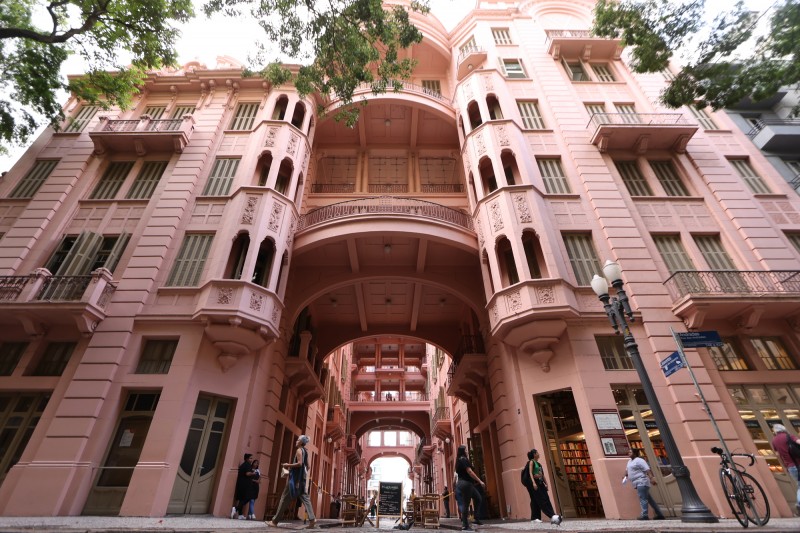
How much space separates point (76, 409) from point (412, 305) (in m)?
13.8

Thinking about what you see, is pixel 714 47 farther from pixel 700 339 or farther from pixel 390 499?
pixel 390 499

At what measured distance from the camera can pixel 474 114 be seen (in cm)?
1884

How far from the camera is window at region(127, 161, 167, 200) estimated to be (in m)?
15.7

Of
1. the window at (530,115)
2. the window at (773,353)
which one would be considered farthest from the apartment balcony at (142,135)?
the window at (773,353)

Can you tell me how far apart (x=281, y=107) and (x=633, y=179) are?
16.3m

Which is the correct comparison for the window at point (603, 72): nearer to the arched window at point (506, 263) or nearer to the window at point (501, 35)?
the window at point (501, 35)

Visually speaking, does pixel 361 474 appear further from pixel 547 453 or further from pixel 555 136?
pixel 555 136

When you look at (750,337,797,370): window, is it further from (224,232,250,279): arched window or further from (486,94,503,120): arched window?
(224,232,250,279): arched window

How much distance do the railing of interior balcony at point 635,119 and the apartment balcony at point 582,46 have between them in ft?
17.5

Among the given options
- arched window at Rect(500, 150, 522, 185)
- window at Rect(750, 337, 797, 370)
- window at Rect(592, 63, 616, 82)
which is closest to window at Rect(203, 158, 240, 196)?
arched window at Rect(500, 150, 522, 185)

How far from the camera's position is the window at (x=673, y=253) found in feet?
44.8

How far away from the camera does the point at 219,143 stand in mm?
17312

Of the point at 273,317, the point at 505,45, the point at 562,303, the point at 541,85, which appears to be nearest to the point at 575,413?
the point at 562,303

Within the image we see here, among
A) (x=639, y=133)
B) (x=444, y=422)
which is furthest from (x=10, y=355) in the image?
(x=639, y=133)
